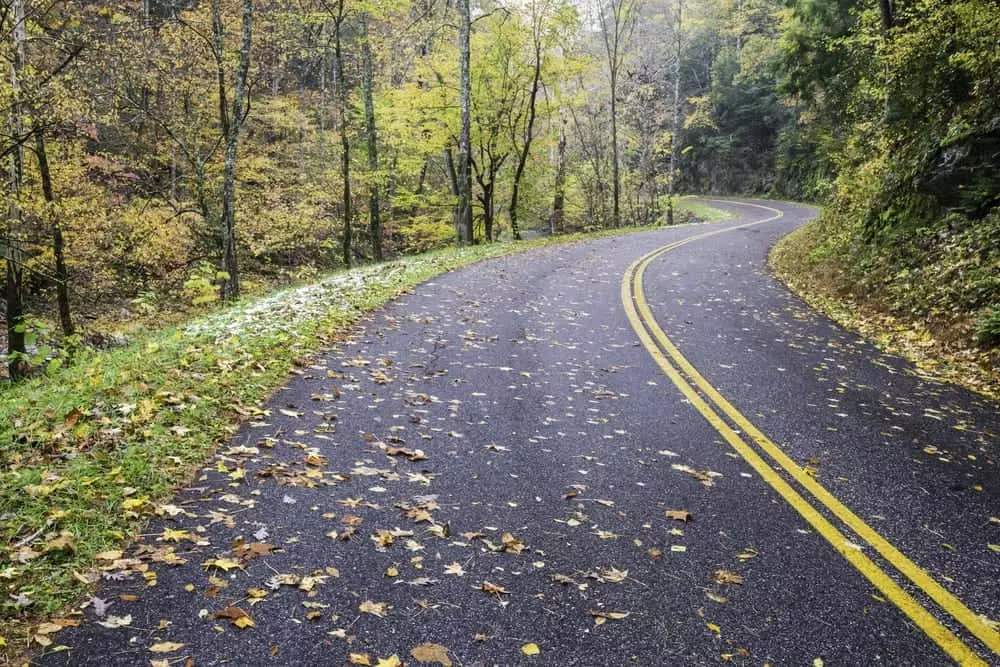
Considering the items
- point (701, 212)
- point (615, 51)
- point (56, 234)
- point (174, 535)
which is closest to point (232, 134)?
point (56, 234)

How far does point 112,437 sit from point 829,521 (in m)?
4.87

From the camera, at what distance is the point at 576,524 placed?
3.79 meters

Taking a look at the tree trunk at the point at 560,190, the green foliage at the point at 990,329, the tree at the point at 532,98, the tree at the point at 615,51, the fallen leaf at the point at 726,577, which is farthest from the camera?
the tree trunk at the point at 560,190

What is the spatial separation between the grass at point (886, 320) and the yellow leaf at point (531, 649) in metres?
6.28

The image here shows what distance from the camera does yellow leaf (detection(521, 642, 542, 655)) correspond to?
274 cm

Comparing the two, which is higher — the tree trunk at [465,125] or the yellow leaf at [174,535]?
the tree trunk at [465,125]

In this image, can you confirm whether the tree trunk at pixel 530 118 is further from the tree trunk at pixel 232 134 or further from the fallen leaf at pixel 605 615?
the fallen leaf at pixel 605 615

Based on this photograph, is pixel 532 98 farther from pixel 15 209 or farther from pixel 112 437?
pixel 112 437

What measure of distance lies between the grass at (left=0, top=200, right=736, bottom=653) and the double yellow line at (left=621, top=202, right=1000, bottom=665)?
397 centimetres

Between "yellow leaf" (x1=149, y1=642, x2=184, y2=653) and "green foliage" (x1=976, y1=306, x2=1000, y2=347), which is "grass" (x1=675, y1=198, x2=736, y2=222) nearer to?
"green foliage" (x1=976, y1=306, x2=1000, y2=347)

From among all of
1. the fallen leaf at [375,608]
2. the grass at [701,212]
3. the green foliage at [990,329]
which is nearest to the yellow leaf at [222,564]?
the fallen leaf at [375,608]

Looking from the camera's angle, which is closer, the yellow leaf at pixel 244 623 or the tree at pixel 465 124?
the yellow leaf at pixel 244 623

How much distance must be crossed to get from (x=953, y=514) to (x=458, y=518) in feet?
10.3

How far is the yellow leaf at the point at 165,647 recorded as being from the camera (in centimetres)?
263
